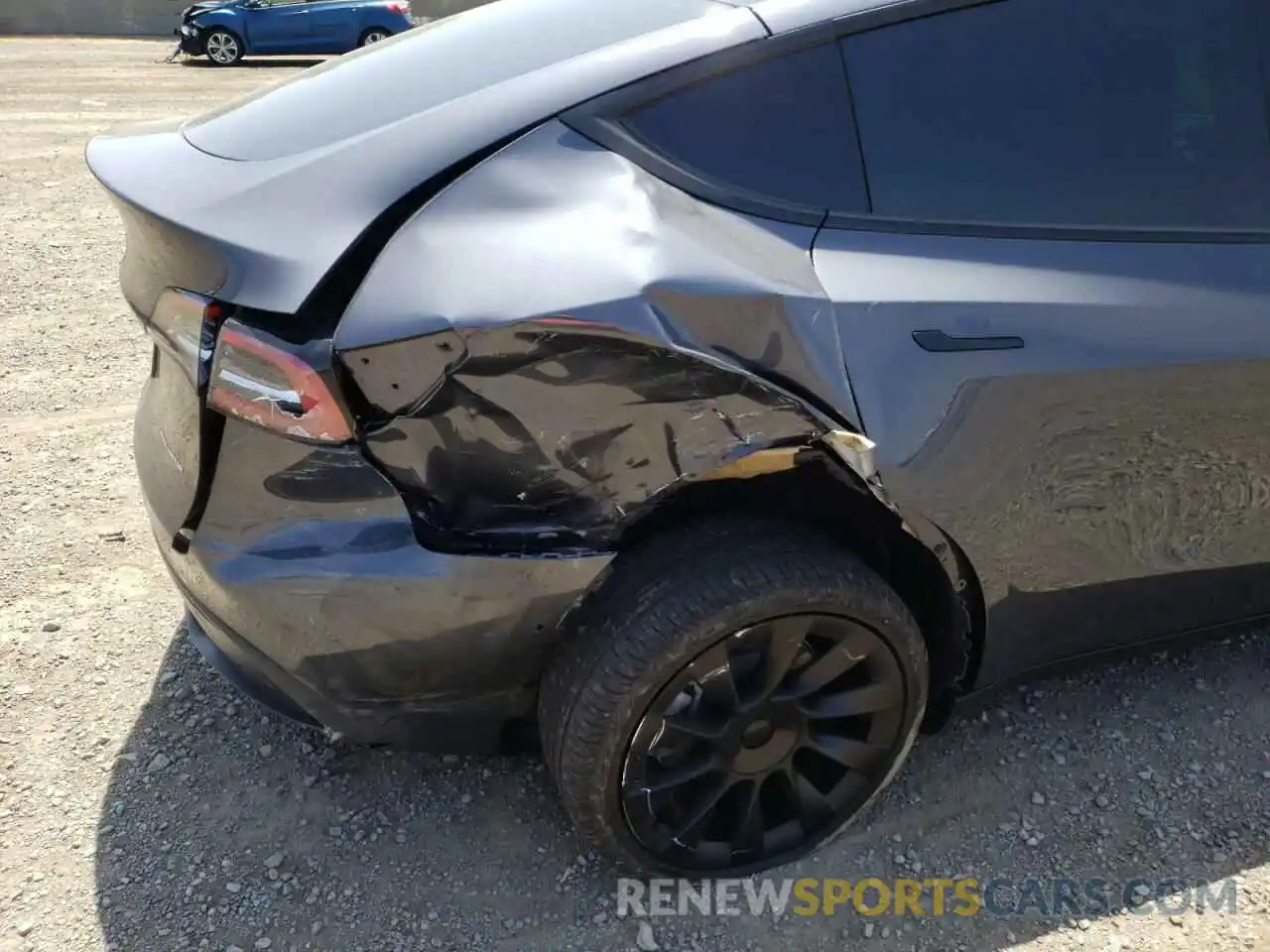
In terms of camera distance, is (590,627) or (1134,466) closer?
(590,627)

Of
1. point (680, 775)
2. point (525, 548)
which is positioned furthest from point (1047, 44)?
point (680, 775)

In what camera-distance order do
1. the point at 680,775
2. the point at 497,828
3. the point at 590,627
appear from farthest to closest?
the point at 497,828 → the point at 680,775 → the point at 590,627

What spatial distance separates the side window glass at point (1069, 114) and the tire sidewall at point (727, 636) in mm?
741

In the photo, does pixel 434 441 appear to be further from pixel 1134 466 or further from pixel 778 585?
pixel 1134 466

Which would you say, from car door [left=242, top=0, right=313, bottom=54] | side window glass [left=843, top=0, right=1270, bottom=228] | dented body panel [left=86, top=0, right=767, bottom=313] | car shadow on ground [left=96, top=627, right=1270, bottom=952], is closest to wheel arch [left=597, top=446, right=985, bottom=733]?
car shadow on ground [left=96, top=627, right=1270, bottom=952]

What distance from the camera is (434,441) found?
5.30 feet

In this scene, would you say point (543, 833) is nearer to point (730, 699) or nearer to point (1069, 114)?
point (730, 699)

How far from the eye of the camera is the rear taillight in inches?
65.1

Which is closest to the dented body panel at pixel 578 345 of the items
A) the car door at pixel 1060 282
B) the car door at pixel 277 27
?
the car door at pixel 1060 282

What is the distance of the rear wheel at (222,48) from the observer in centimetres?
1552

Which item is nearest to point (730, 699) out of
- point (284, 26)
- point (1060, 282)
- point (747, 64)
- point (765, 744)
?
point (765, 744)

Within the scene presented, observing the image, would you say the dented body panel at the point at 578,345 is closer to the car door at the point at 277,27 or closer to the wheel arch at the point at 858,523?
the wheel arch at the point at 858,523

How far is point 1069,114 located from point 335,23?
16.2 metres

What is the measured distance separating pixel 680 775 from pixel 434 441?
83 cm
